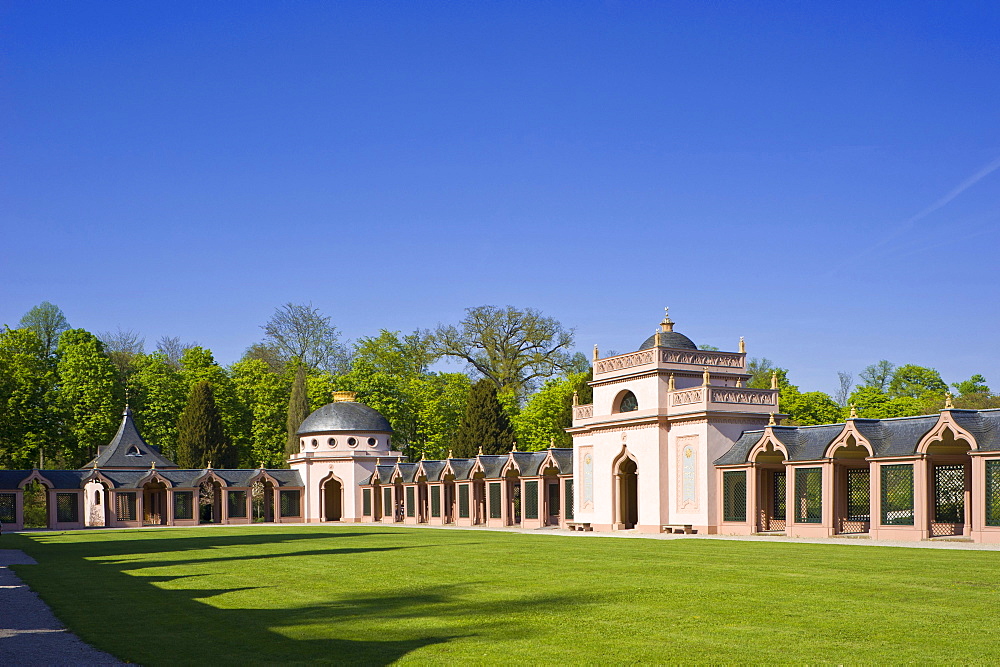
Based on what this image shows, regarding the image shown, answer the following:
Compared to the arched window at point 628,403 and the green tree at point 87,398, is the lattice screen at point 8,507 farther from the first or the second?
the arched window at point 628,403

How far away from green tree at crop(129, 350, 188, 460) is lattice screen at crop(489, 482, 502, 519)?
35431 mm

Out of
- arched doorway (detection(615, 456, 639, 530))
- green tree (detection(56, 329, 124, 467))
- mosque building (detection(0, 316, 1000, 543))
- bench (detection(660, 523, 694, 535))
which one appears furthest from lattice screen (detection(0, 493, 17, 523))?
bench (detection(660, 523, 694, 535))

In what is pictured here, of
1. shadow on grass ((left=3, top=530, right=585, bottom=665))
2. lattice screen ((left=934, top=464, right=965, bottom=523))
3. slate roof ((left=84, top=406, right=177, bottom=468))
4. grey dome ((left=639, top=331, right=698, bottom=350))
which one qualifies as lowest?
slate roof ((left=84, top=406, right=177, bottom=468))

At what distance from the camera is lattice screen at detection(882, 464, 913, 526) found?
35.6 meters

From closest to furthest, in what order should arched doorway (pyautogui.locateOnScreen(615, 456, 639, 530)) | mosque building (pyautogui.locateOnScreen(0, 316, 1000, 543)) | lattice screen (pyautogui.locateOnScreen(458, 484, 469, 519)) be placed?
mosque building (pyautogui.locateOnScreen(0, 316, 1000, 543)), arched doorway (pyautogui.locateOnScreen(615, 456, 639, 530)), lattice screen (pyautogui.locateOnScreen(458, 484, 469, 519))

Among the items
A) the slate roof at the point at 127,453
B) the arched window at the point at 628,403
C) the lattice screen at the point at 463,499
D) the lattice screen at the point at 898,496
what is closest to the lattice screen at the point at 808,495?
the lattice screen at the point at 898,496

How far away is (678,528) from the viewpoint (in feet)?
147

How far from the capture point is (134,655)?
1267 centimetres

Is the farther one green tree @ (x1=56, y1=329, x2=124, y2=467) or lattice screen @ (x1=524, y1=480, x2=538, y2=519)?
green tree @ (x1=56, y1=329, x2=124, y2=467)

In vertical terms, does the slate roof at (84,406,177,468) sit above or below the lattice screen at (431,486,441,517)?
above

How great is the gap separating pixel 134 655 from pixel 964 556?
67.6 feet

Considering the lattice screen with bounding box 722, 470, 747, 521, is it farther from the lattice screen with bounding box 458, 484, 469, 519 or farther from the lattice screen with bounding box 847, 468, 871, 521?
the lattice screen with bounding box 458, 484, 469, 519

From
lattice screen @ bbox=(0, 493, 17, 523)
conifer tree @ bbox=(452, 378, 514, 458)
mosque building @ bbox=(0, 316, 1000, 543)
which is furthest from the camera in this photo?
conifer tree @ bbox=(452, 378, 514, 458)

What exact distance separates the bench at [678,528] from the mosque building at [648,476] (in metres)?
0.05
